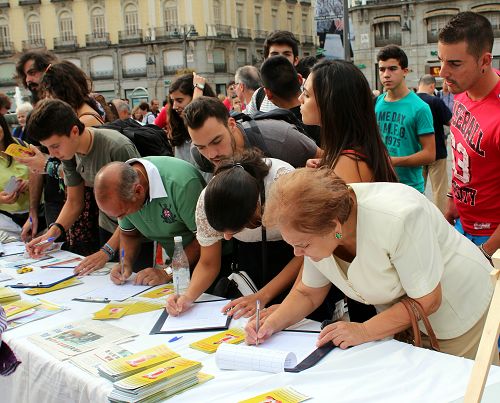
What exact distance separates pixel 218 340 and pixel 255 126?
1174 mm

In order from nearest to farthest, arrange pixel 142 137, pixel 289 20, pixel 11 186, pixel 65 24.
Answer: pixel 142 137, pixel 11 186, pixel 65 24, pixel 289 20

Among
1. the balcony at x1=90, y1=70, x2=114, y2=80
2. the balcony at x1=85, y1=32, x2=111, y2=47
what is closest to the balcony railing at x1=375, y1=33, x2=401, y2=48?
the balcony at x1=90, y1=70, x2=114, y2=80

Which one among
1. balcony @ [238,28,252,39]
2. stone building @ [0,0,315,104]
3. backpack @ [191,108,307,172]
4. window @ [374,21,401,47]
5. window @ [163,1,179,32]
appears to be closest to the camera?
backpack @ [191,108,307,172]

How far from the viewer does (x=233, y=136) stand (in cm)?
295

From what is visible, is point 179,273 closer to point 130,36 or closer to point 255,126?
point 255,126

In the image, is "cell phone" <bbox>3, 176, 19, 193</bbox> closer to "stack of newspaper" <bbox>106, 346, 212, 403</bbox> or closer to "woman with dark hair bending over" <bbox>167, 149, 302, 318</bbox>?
"woman with dark hair bending over" <bbox>167, 149, 302, 318</bbox>

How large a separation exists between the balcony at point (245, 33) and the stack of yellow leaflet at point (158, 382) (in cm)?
4083

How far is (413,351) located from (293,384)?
16.4 inches

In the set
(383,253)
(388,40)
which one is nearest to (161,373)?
(383,253)

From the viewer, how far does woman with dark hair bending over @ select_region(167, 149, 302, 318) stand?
2.25m

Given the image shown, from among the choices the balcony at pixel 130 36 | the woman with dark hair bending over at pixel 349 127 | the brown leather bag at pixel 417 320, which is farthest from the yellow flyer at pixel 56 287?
the balcony at pixel 130 36

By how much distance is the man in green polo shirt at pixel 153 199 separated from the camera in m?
2.76

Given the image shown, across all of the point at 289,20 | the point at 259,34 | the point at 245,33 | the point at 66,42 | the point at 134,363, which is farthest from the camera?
the point at 289,20

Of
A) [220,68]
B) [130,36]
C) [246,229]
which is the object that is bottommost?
[246,229]
